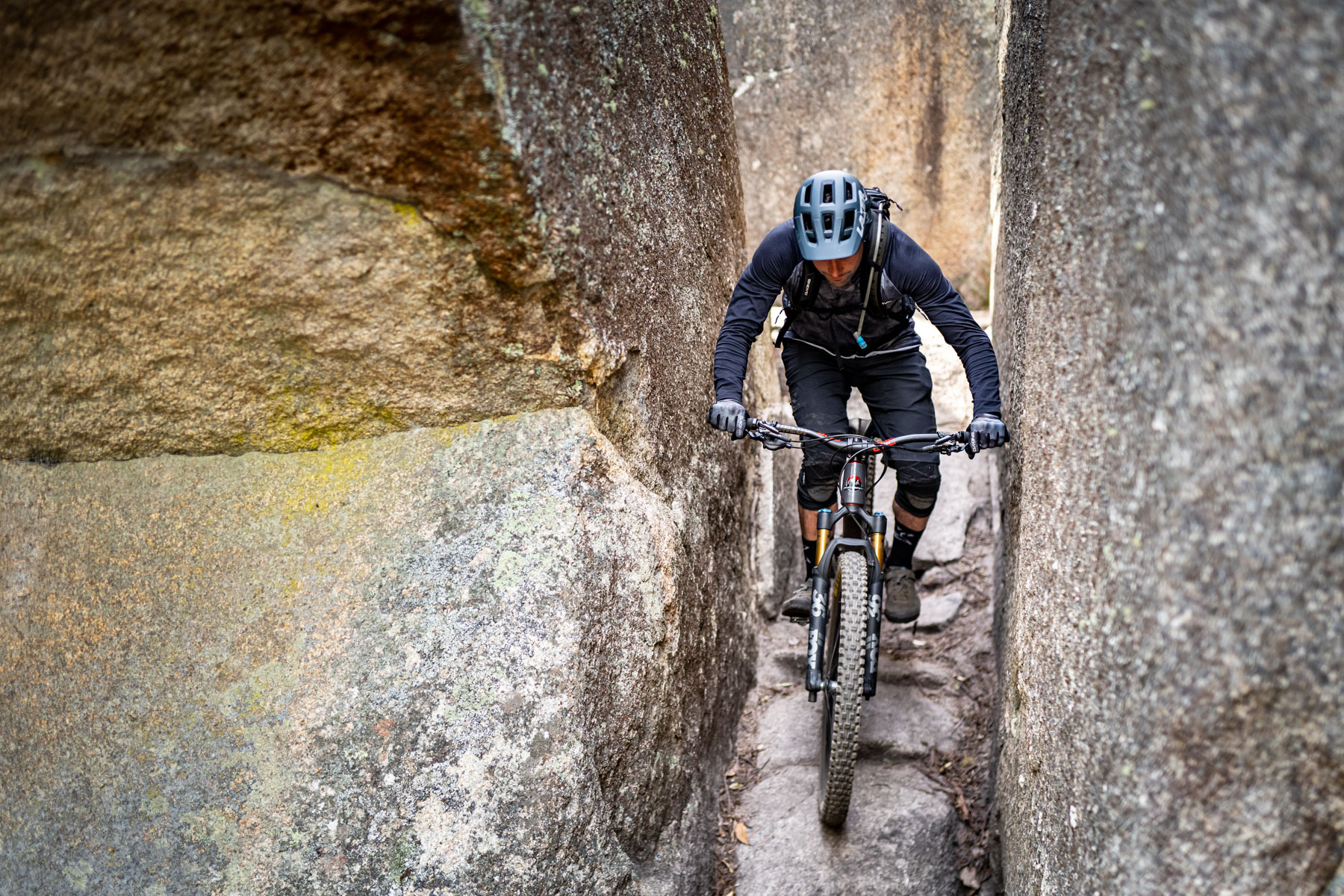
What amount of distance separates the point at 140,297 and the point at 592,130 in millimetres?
1730

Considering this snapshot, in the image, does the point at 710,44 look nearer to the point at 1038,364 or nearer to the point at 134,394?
the point at 1038,364

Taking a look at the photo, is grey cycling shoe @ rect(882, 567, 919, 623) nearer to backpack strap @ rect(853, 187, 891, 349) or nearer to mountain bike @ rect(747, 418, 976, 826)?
mountain bike @ rect(747, 418, 976, 826)

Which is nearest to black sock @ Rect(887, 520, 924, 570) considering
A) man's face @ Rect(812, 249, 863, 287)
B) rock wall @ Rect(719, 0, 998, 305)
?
man's face @ Rect(812, 249, 863, 287)

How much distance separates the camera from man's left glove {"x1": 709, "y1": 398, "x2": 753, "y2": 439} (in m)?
3.73

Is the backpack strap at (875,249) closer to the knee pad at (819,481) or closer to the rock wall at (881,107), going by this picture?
the knee pad at (819,481)

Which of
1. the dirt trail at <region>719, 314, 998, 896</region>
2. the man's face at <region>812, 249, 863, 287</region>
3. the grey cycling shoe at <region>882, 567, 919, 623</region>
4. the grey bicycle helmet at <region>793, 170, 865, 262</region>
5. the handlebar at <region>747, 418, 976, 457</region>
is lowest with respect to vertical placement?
the dirt trail at <region>719, 314, 998, 896</region>

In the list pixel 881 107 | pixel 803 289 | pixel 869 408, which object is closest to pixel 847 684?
pixel 869 408

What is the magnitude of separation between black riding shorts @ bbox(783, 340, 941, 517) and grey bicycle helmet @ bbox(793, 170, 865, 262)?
725mm

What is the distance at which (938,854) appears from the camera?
3916 mm

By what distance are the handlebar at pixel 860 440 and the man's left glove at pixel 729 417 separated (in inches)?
1.6

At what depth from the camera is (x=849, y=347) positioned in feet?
13.9

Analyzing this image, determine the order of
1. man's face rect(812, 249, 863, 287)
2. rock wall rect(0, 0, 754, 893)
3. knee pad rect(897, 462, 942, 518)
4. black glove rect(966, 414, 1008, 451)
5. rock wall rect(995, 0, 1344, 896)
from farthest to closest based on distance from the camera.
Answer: knee pad rect(897, 462, 942, 518), man's face rect(812, 249, 863, 287), black glove rect(966, 414, 1008, 451), rock wall rect(0, 0, 754, 893), rock wall rect(995, 0, 1344, 896)

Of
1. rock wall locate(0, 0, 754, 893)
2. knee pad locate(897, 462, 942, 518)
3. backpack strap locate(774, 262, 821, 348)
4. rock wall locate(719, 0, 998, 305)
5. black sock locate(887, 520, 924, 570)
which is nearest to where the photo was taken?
rock wall locate(0, 0, 754, 893)

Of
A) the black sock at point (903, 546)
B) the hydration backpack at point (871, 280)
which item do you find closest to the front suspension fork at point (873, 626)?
the black sock at point (903, 546)
